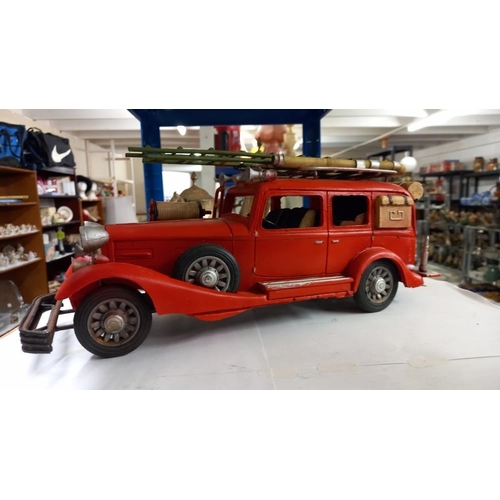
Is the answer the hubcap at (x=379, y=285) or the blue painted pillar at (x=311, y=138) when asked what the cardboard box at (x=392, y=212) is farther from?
the blue painted pillar at (x=311, y=138)

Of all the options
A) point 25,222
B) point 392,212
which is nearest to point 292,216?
point 392,212

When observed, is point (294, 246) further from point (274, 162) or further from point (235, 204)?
point (235, 204)

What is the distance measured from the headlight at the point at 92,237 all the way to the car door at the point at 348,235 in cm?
163

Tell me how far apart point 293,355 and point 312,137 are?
226 centimetres

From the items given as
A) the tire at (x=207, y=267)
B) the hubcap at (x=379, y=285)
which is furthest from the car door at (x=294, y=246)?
the hubcap at (x=379, y=285)

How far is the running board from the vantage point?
2330 mm

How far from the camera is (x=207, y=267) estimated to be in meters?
2.16

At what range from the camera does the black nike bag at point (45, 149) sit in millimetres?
4426

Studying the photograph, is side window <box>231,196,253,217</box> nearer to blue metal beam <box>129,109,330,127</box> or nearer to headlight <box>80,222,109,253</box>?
blue metal beam <box>129,109,330,127</box>

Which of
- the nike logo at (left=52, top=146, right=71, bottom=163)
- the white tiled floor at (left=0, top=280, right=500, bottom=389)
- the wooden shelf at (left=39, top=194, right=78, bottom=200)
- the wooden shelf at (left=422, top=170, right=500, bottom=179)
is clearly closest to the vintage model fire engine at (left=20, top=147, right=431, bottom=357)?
the white tiled floor at (left=0, top=280, right=500, bottom=389)

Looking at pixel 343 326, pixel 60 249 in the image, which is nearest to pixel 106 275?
pixel 343 326

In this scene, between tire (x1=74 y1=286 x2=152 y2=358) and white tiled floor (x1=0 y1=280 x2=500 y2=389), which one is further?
tire (x1=74 y1=286 x2=152 y2=358)

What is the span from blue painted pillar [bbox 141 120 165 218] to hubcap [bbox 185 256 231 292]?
1.39 m
